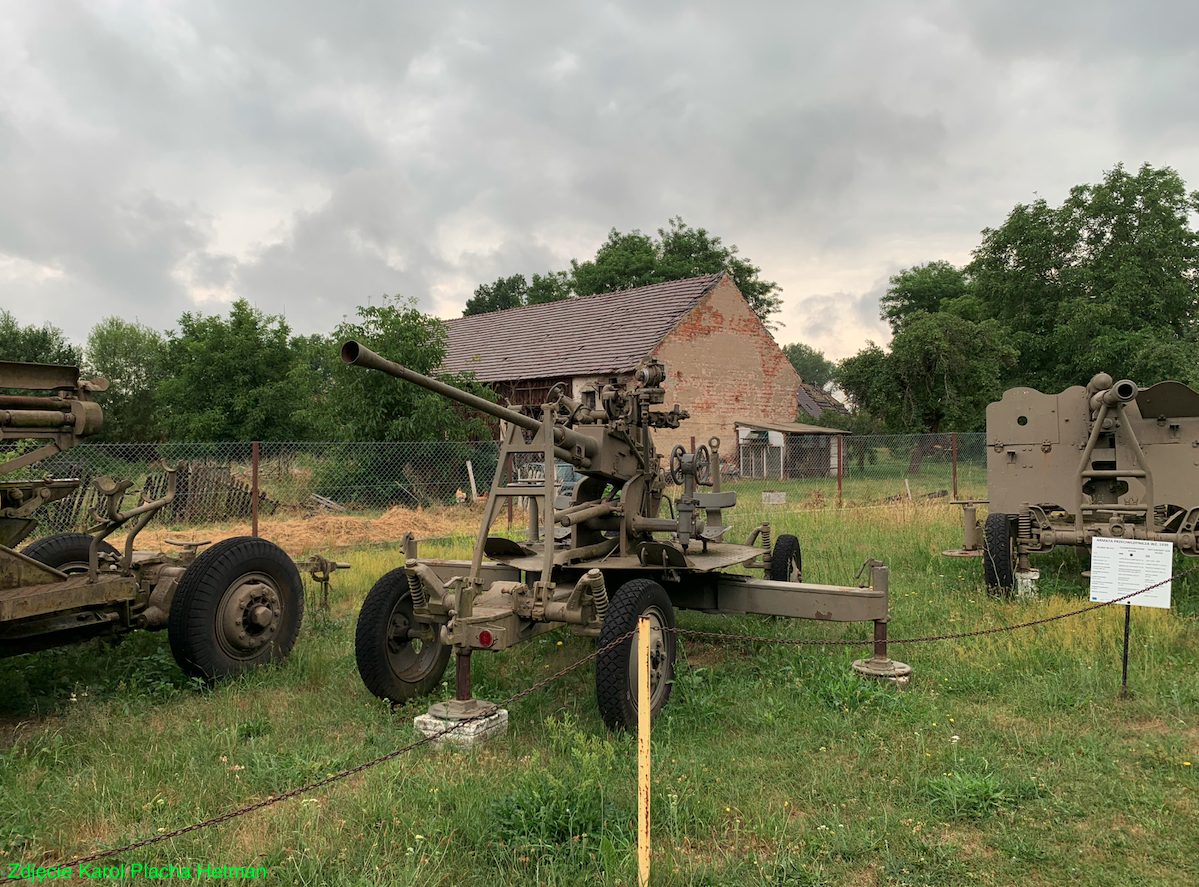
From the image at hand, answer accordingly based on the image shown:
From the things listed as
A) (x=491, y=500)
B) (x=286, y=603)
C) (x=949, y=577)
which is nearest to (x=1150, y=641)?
(x=949, y=577)

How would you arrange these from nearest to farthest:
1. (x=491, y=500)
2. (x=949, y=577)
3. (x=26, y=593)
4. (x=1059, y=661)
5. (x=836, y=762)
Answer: (x=836, y=762) < (x=26, y=593) < (x=491, y=500) < (x=1059, y=661) < (x=949, y=577)

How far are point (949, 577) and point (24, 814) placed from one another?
8.18 m

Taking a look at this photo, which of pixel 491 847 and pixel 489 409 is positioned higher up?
pixel 489 409

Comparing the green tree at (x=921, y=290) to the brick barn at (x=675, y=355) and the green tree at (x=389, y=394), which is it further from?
the green tree at (x=389, y=394)

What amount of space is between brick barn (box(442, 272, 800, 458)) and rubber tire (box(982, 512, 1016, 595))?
14.5m

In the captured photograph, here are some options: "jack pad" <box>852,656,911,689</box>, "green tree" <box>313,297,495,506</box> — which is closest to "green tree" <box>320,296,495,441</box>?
"green tree" <box>313,297,495,506</box>

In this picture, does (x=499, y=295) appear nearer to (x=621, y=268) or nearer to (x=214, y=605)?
(x=621, y=268)

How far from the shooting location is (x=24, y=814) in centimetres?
358

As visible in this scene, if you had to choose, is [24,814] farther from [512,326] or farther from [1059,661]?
[512,326]

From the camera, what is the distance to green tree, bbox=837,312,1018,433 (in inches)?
1057

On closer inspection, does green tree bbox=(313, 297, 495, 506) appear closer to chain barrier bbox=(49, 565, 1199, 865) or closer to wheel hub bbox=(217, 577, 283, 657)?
wheel hub bbox=(217, 577, 283, 657)

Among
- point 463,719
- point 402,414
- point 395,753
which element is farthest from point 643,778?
point 402,414

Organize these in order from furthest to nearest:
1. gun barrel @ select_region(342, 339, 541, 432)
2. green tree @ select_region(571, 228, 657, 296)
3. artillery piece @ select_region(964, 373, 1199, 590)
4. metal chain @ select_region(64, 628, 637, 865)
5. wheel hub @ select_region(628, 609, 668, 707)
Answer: green tree @ select_region(571, 228, 657, 296) → artillery piece @ select_region(964, 373, 1199, 590) → wheel hub @ select_region(628, 609, 668, 707) → gun barrel @ select_region(342, 339, 541, 432) → metal chain @ select_region(64, 628, 637, 865)

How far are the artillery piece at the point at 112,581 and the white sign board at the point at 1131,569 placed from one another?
5.43 m
